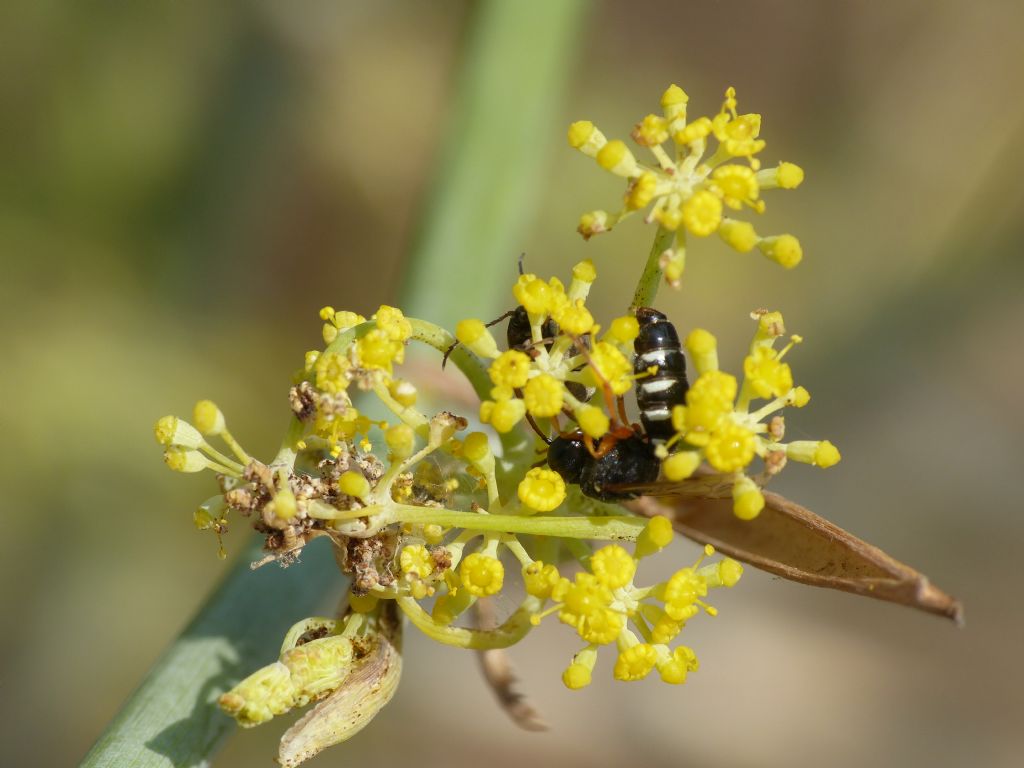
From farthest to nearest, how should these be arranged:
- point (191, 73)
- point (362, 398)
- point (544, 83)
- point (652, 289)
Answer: point (191, 73)
point (544, 83)
point (362, 398)
point (652, 289)

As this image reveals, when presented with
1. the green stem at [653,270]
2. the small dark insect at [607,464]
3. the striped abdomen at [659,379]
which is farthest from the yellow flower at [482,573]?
the green stem at [653,270]

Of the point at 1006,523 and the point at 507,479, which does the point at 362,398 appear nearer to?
the point at 507,479

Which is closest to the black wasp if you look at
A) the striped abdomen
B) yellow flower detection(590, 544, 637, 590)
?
the striped abdomen

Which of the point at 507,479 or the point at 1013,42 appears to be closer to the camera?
the point at 507,479

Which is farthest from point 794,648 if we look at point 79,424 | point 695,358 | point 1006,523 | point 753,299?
point 695,358

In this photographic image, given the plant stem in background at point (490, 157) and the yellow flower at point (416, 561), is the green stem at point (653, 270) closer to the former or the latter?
the yellow flower at point (416, 561)

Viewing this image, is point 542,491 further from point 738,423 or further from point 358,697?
point 358,697

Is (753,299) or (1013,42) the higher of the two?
(1013,42)

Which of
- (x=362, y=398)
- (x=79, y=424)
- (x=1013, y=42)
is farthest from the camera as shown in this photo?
(x=1013, y=42)
